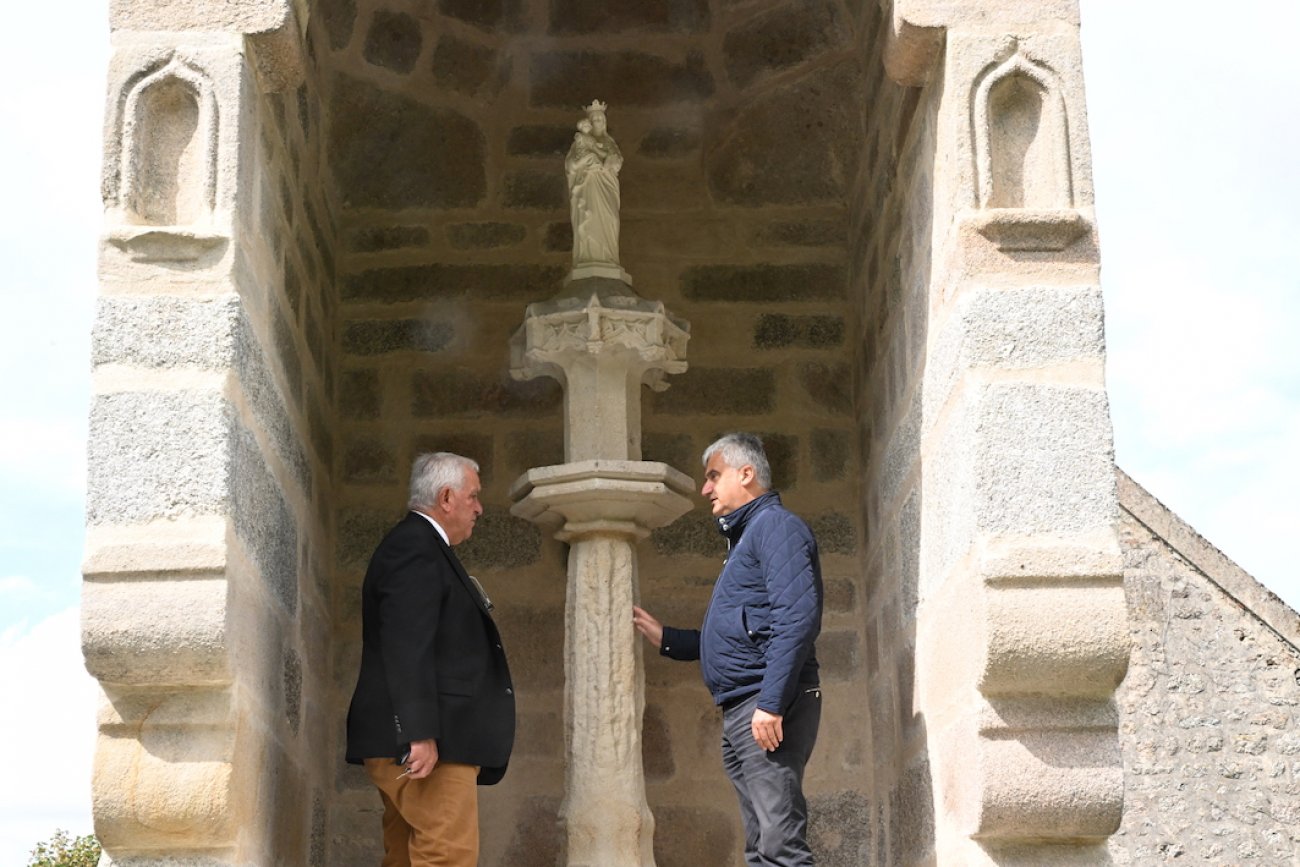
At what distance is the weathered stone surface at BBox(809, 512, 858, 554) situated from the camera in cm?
595

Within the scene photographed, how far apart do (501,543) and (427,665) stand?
65.8 inches

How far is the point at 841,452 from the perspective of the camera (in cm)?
605

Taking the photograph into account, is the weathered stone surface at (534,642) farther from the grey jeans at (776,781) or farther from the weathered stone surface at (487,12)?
the weathered stone surface at (487,12)

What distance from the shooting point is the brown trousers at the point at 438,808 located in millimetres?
4328

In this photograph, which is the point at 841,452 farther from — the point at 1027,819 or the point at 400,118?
the point at 1027,819

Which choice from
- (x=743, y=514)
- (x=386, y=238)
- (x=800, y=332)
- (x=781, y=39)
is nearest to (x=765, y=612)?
(x=743, y=514)

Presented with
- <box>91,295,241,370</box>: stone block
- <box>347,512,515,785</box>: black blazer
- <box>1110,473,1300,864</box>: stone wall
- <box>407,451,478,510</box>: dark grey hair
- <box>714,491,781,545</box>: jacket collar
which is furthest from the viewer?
<box>1110,473,1300,864</box>: stone wall

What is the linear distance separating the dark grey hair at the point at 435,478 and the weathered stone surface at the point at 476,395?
1303 millimetres

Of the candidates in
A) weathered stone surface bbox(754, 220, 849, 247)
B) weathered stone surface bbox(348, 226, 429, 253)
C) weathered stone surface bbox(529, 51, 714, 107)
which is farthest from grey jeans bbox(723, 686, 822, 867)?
weathered stone surface bbox(529, 51, 714, 107)

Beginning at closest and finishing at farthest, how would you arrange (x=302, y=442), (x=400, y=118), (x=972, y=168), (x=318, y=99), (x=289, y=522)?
(x=972, y=168) < (x=289, y=522) < (x=302, y=442) < (x=318, y=99) < (x=400, y=118)

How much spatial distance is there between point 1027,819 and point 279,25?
2540 mm

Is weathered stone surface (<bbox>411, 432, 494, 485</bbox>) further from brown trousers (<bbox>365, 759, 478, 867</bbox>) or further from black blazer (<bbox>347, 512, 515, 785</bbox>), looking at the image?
brown trousers (<bbox>365, 759, 478, 867</bbox>)

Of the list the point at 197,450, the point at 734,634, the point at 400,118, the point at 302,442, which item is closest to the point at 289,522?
the point at 302,442

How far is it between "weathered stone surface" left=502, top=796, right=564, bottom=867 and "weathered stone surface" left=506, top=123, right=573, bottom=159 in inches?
90.3
